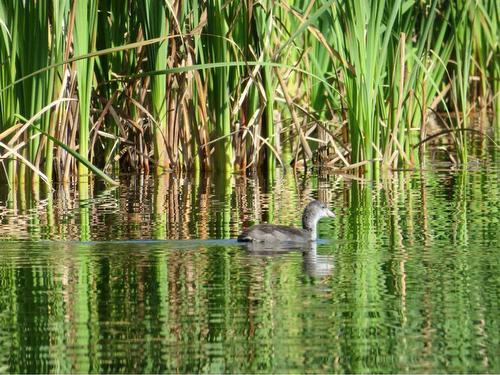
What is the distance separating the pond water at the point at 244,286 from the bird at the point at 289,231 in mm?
120

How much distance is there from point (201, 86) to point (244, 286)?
5.55 meters

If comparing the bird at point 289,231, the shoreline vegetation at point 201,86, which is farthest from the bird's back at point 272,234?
the shoreline vegetation at point 201,86

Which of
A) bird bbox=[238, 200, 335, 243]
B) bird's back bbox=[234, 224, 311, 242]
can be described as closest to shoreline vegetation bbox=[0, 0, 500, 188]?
bird bbox=[238, 200, 335, 243]

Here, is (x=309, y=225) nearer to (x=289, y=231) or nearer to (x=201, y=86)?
(x=289, y=231)

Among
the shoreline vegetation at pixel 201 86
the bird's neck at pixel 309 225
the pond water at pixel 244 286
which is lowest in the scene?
the pond water at pixel 244 286

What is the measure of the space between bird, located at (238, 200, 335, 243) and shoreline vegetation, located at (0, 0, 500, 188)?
1900 mm

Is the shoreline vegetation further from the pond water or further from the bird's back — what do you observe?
the bird's back

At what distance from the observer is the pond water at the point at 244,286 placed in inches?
240

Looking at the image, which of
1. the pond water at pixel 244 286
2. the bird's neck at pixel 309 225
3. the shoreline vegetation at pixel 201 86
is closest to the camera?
the pond water at pixel 244 286

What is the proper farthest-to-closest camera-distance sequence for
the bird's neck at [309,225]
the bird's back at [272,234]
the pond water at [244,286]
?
the bird's neck at [309,225], the bird's back at [272,234], the pond water at [244,286]

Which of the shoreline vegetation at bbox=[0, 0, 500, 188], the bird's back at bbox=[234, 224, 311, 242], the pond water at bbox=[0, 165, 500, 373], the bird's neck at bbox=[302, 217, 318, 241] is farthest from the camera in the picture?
the shoreline vegetation at bbox=[0, 0, 500, 188]

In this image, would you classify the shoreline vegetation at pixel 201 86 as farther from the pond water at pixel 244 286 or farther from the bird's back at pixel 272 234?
the bird's back at pixel 272 234

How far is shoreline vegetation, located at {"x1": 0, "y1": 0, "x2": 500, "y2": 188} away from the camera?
477 inches

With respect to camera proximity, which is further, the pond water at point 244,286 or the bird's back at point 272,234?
the bird's back at point 272,234
